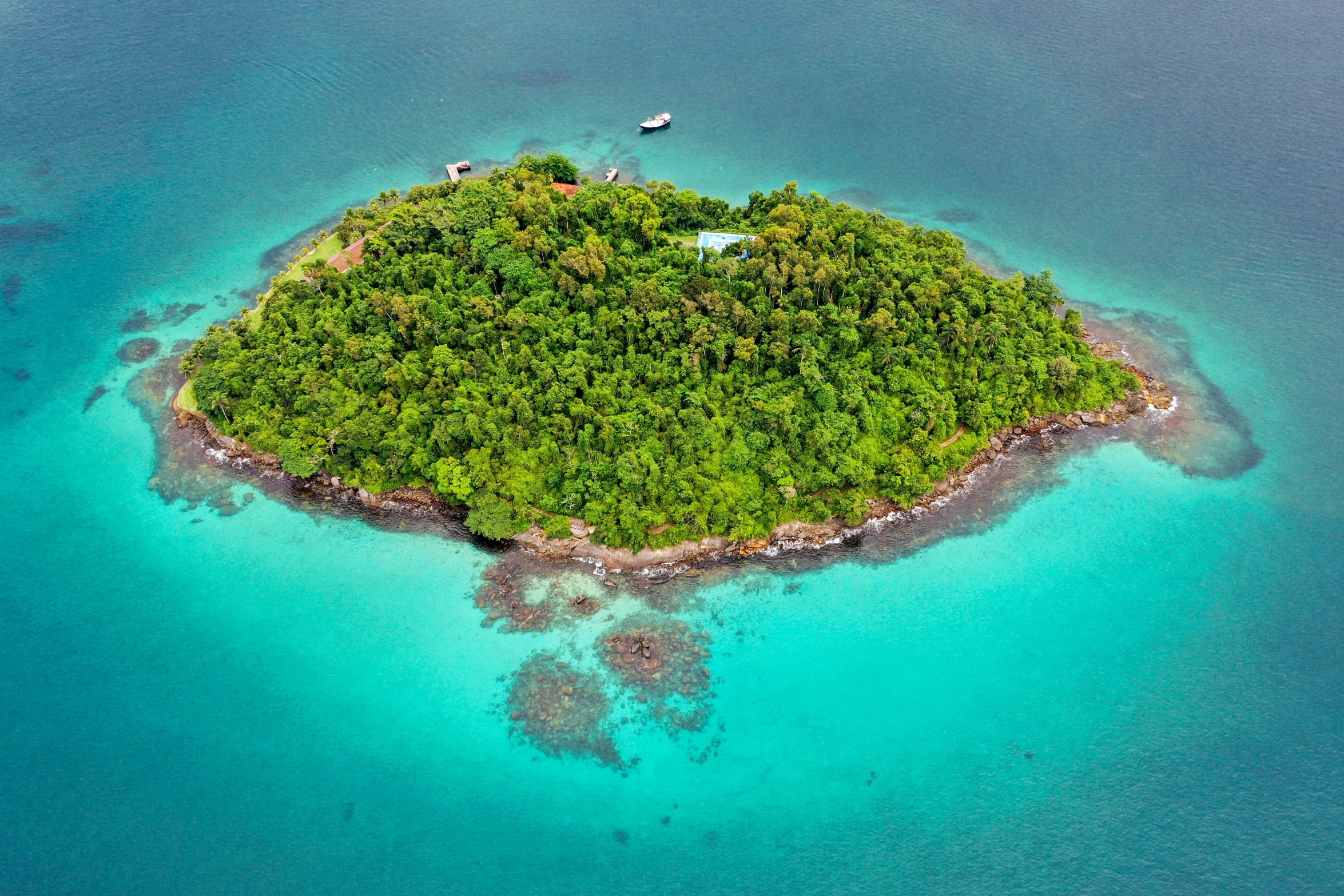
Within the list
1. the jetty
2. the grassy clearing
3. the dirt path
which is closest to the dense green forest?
the dirt path

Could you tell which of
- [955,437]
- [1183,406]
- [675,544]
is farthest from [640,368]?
[1183,406]

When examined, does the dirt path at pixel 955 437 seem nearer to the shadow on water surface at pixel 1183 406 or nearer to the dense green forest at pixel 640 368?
the dense green forest at pixel 640 368

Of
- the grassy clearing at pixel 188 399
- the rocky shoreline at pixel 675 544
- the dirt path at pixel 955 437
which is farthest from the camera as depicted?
the grassy clearing at pixel 188 399

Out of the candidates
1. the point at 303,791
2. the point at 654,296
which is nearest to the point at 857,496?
the point at 654,296

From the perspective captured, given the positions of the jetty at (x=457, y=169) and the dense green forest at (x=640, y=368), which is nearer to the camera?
the dense green forest at (x=640, y=368)

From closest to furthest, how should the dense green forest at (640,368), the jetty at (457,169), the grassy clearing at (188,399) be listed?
the dense green forest at (640,368) < the grassy clearing at (188,399) < the jetty at (457,169)

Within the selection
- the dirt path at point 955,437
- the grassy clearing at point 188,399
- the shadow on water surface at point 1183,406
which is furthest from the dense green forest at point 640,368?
the shadow on water surface at point 1183,406

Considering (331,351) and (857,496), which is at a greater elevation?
(331,351)

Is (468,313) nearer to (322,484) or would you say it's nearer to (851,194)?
(322,484)
